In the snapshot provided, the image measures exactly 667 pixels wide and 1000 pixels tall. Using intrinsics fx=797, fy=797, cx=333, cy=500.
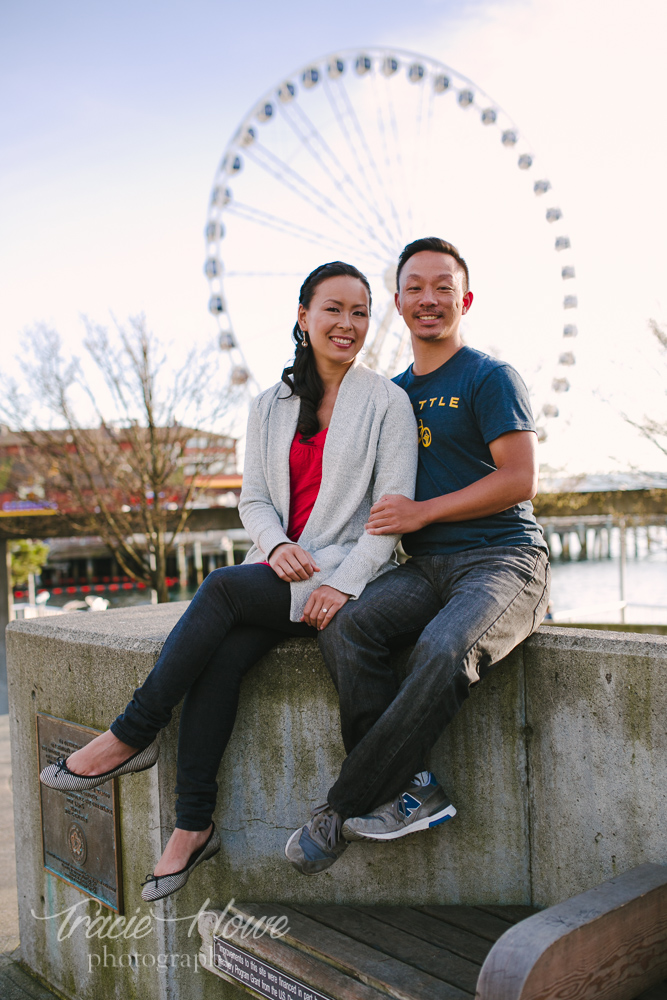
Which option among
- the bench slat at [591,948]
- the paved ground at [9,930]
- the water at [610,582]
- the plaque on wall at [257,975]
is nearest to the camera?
the bench slat at [591,948]

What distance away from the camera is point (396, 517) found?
2.64 meters

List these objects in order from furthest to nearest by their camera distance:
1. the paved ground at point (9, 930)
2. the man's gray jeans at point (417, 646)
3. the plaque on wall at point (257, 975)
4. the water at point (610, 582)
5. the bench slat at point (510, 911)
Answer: the water at point (610, 582), the paved ground at point (9, 930), the bench slat at point (510, 911), the plaque on wall at point (257, 975), the man's gray jeans at point (417, 646)

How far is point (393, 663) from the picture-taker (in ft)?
8.59

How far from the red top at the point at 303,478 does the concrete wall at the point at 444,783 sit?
18.0 inches

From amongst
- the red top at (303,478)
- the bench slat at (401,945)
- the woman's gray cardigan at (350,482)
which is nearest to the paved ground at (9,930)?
the bench slat at (401,945)

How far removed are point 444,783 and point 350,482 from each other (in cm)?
106

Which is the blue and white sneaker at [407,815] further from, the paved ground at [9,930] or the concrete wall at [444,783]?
the paved ground at [9,930]

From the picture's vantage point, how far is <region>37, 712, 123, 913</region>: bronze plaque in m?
3.03

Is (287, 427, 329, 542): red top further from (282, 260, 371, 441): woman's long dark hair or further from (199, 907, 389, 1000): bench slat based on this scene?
(199, 907, 389, 1000): bench slat

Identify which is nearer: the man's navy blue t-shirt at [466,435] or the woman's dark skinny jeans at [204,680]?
the woman's dark skinny jeans at [204,680]

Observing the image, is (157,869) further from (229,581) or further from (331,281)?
(331,281)

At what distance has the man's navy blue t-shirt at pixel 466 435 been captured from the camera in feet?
8.76

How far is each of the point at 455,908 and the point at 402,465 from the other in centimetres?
146

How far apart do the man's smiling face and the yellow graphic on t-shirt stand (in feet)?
1.12
